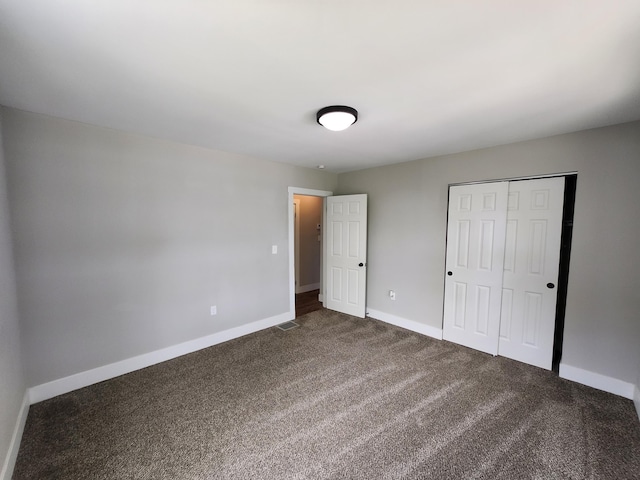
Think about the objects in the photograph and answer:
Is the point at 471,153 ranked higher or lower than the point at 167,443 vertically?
higher

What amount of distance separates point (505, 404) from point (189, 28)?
3.35 metres

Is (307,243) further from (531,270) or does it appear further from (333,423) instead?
(333,423)

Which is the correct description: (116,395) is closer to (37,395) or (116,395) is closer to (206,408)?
(37,395)

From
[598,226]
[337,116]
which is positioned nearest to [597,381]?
[598,226]

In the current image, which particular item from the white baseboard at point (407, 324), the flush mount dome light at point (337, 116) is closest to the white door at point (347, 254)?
the white baseboard at point (407, 324)

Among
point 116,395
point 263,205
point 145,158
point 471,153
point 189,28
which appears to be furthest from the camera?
point 263,205

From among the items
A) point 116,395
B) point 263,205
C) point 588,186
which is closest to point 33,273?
point 116,395

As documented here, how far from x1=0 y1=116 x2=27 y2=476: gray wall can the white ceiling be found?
3.17ft

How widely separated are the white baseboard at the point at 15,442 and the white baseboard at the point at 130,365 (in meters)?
0.14

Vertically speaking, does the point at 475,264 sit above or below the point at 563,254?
below

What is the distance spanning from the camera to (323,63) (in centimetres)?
147

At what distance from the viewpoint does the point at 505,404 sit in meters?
2.25

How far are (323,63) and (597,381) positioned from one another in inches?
141

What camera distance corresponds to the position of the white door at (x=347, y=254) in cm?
421
